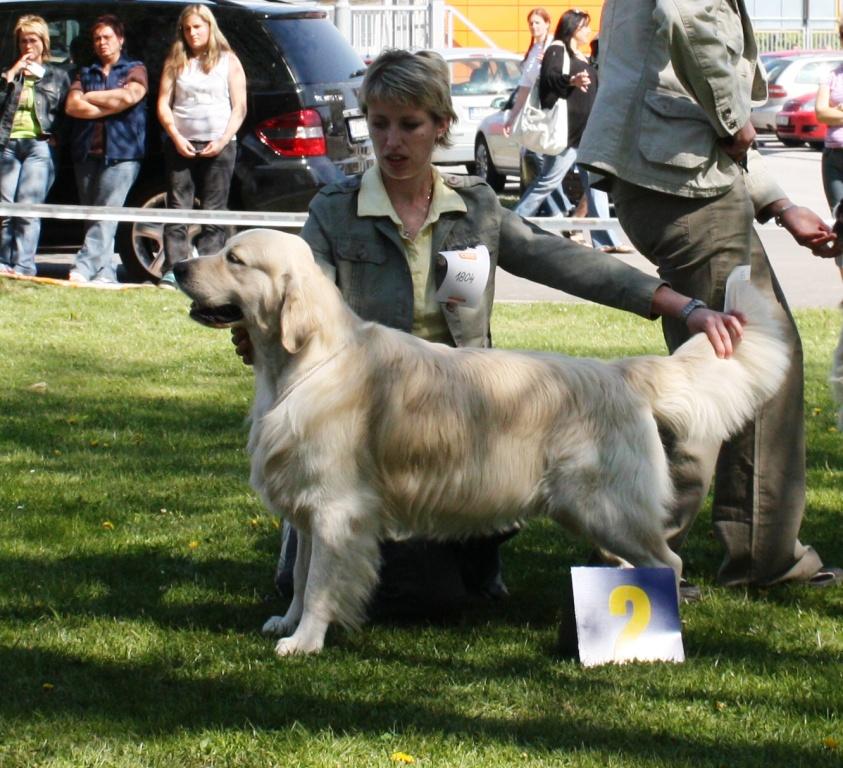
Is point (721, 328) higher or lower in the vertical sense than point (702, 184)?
lower

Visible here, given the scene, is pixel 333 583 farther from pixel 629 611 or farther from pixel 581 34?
pixel 581 34

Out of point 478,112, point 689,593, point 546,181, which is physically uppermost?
point 689,593

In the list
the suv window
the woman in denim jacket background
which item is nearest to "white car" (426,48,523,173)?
the suv window

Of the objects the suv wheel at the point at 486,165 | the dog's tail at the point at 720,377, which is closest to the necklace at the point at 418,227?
the dog's tail at the point at 720,377

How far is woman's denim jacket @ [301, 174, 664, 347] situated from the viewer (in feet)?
15.3

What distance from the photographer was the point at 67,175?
12.1 meters

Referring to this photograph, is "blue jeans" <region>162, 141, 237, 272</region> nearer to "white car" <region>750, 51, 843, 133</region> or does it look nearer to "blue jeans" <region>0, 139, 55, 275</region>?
"blue jeans" <region>0, 139, 55, 275</region>

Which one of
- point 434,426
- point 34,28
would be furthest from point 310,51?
point 434,426

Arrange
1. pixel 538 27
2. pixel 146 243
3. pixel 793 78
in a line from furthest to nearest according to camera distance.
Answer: pixel 793 78 < pixel 538 27 < pixel 146 243

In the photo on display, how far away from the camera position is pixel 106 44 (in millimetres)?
11328

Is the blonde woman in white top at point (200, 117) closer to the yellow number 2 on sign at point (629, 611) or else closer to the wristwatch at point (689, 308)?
the wristwatch at point (689, 308)

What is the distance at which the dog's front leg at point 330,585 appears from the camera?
4.30 m

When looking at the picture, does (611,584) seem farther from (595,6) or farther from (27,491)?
(595,6)

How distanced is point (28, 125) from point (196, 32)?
5.19 feet
